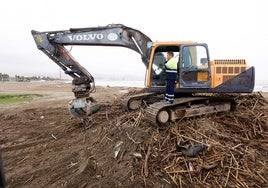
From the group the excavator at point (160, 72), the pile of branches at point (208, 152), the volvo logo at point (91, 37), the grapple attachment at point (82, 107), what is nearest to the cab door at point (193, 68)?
the excavator at point (160, 72)

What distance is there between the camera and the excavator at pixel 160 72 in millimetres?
6980

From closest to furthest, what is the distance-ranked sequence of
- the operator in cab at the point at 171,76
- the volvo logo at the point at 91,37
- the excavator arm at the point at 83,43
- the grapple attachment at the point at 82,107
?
the operator in cab at the point at 171,76, the grapple attachment at the point at 82,107, the excavator arm at the point at 83,43, the volvo logo at the point at 91,37

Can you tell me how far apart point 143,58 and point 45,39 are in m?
2.93

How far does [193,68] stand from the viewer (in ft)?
23.3

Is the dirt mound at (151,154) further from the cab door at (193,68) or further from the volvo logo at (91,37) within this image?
the volvo logo at (91,37)

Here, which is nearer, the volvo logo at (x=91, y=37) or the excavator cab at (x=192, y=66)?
the excavator cab at (x=192, y=66)

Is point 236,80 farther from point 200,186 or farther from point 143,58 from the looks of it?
point 200,186

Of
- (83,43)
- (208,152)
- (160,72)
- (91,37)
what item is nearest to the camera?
(208,152)

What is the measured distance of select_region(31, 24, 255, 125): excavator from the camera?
6980 mm

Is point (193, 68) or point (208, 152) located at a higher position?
point (193, 68)

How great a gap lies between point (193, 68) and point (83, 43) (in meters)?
3.27

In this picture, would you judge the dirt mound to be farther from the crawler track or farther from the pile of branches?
the crawler track

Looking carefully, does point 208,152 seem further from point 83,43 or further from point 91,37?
point 83,43

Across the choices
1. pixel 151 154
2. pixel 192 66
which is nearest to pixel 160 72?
pixel 192 66
